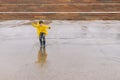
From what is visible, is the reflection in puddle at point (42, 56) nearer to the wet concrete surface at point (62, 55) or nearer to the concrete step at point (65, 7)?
the wet concrete surface at point (62, 55)

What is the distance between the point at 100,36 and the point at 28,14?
783 cm

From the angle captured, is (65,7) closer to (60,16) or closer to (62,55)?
(60,16)

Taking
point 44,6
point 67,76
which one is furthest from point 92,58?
point 44,6

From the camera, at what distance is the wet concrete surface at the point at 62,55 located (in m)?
8.07

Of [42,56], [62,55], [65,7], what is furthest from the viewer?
[65,7]

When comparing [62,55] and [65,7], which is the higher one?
[65,7]

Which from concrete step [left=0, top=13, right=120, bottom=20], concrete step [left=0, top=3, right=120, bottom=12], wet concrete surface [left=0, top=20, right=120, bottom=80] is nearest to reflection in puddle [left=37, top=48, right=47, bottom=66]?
wet concrete surface [left=0, top=20, right=120, bottom=80]

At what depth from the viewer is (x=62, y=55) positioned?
1023 cm

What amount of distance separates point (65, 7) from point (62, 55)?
1124cm

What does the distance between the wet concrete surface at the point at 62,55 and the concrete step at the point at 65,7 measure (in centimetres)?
552

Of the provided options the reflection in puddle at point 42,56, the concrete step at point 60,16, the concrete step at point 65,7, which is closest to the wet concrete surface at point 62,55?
the reflection in puddle at point 42,56

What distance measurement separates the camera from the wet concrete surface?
8.07 metres

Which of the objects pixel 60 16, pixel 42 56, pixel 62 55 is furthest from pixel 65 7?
pixel 42 56

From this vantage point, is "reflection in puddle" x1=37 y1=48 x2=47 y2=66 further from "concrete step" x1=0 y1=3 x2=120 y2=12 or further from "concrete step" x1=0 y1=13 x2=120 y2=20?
"concrete step" x1=0 y1=3 x2=120 y2=12
